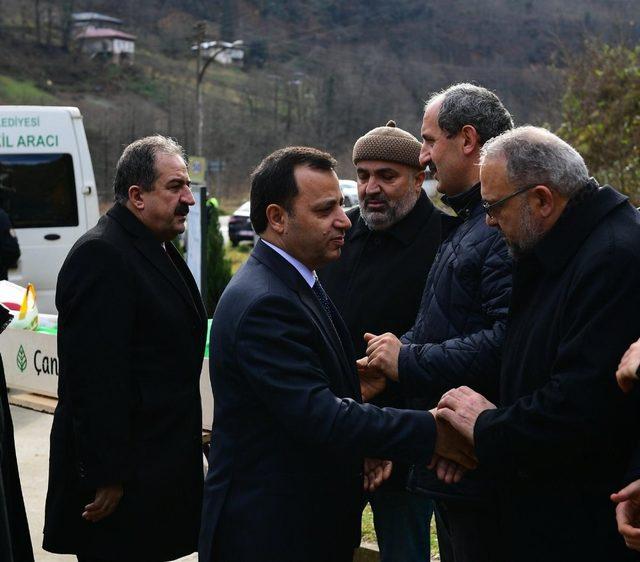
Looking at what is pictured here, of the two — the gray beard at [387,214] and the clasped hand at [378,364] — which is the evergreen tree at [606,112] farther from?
the clasped hand at [378,364]

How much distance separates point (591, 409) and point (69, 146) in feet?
32.6

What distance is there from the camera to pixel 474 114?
3.54 m

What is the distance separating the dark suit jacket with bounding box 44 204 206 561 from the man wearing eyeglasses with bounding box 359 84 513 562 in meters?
0.71

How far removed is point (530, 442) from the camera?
276 centimetres

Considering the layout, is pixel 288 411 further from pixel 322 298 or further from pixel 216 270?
pixel 216 270

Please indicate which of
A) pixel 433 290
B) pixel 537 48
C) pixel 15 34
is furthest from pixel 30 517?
pixel 15 34

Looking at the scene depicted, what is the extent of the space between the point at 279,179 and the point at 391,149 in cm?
118

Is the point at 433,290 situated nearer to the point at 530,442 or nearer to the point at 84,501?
the point at 530,442

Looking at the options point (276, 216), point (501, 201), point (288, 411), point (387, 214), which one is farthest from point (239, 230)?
point (288, 411)

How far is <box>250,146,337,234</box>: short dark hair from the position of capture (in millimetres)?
2986

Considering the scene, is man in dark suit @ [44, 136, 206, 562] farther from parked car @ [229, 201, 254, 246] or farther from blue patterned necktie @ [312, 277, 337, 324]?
parked car @ [229, 201, 254, 246]

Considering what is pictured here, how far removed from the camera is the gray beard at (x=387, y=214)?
4.10 m

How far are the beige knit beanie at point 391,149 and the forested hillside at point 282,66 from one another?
174 ft

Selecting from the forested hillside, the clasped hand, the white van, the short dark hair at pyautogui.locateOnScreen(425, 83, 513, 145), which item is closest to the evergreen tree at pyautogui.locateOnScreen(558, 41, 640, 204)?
the white van
